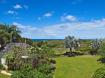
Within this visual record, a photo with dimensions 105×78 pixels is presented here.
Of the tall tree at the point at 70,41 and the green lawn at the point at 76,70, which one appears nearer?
the green lawn at the point at 76,70

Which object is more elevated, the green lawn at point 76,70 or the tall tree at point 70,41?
the tall tree at point 70,41

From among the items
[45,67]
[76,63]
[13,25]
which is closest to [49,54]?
[76,63]

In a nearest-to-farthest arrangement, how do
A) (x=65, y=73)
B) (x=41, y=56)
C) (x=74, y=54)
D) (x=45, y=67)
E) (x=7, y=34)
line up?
(x=45, y=67) < (x=65, y=73) < (x=41, y=56) < (x=74, y=54) < (x=7, y=34)

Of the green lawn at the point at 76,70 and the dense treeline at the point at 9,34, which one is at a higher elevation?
the dense treeline at the point at 9,34

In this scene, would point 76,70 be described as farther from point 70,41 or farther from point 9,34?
point 9,34

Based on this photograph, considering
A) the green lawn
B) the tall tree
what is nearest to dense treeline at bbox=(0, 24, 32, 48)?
the tall tree

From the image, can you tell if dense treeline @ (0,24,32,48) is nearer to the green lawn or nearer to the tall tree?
the tall tree

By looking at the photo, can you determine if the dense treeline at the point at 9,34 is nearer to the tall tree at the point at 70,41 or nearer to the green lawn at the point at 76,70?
the tall tree at the point at 70,41

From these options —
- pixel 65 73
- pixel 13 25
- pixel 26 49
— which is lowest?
pixel 65 73

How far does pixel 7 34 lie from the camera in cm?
A: 8469

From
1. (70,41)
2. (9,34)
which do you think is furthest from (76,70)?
A: (9,34)

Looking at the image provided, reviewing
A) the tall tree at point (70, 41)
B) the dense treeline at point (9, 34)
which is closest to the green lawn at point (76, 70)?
the tall tree at point (70, 41)

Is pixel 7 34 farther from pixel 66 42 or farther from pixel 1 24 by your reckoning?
pixel 66 42

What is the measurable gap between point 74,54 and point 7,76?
1496 inches
